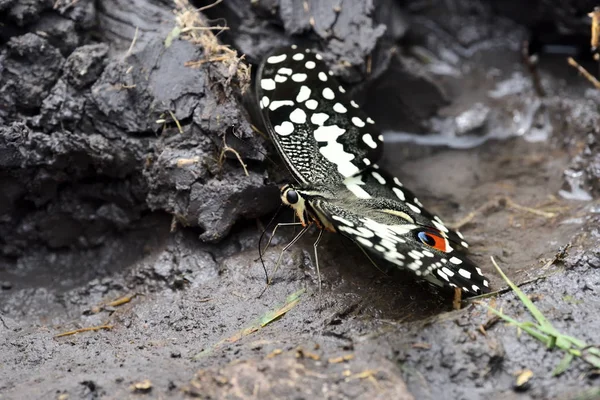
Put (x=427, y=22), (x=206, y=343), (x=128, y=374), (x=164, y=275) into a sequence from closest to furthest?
(x=128, y=374) → (x=206, y=343) → (x=164, y=275) → (x=427, y=22)

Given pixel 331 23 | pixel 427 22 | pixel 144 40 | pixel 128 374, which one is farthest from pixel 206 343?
pixel 427 22

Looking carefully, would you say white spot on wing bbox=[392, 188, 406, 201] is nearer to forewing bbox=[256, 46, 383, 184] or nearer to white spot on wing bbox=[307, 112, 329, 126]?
forewing bbox=[256, 46, 383, 184]

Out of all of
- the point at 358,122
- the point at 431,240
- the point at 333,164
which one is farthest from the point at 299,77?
the point at 431,240

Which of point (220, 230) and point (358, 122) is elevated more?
point (358, 122)

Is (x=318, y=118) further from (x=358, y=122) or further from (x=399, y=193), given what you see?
(x=399, y=193)

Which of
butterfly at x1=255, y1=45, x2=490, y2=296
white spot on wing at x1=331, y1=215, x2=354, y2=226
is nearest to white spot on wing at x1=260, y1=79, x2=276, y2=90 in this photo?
butterfly at x1=255, y1=45, x2=490, y2=296

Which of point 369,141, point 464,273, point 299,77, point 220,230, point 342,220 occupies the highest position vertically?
point 299,77

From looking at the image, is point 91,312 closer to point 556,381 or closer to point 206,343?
point 206,343
